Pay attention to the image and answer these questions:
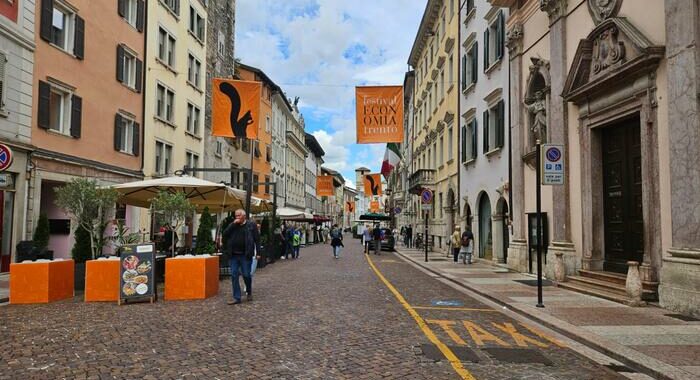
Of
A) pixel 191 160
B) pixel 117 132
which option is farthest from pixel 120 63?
pixel 191 160

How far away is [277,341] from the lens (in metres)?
6.97

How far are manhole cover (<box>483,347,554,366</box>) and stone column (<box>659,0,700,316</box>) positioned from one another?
3.94m

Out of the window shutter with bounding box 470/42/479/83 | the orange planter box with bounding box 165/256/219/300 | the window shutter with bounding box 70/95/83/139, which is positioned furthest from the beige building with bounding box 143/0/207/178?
the orange planter box with bounding box 165/256/219/300

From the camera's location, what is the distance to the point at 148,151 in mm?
25453

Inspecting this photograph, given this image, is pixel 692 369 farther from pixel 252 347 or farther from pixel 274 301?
pixel 274 301

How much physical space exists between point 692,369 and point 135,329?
699 centimetres

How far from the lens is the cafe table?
1071 centimetres

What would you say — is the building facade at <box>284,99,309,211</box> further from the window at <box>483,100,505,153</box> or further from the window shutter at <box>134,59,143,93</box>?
the window at <box>483,100,505,153</box>

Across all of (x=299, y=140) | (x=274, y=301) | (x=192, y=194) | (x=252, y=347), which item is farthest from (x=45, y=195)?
(x=299, y=140)

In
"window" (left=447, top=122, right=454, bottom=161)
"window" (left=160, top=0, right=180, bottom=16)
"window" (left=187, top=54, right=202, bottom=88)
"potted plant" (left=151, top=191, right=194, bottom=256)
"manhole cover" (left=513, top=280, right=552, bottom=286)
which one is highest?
"window" (left=160, top=0, right=180, bottom=16)

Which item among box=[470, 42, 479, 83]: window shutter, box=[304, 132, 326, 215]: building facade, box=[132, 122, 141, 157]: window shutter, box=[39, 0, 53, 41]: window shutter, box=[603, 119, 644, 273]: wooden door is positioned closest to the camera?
box=[603, 119, 644, 273]: wooden door

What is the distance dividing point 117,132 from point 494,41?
615 inches

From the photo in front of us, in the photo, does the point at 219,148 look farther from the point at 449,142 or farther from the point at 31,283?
the point at 31,283

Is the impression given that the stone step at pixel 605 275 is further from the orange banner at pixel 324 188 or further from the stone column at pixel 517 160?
the orange banner at pixel 324 188
